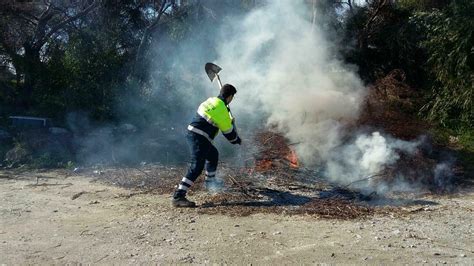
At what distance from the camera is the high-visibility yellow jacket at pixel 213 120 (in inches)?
253

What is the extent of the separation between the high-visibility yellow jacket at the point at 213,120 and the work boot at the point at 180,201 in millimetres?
919

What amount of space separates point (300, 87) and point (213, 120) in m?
4.30

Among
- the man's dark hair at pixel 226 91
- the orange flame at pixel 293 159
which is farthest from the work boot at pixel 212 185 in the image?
the orange flame at pixel 293 159

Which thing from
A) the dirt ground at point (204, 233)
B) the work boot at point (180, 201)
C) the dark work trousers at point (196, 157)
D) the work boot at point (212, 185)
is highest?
the dark work trousers at point (196, 157)

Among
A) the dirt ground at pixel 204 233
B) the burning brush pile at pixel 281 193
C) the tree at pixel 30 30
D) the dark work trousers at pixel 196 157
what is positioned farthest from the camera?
the tree at pixel 30 30

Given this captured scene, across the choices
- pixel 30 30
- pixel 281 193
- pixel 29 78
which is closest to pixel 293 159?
pixel 281 193

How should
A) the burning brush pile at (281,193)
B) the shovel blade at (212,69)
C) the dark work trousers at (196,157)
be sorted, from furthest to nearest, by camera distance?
the shovel blade at (212,69), the dark work trousers at (196,157), the burning brush pile at (281,193)

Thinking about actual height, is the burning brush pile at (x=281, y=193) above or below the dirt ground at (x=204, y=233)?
above

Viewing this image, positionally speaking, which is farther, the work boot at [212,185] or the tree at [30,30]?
the tree at [30,30]

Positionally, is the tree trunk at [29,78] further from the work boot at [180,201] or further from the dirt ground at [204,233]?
the work boot at [180,201]

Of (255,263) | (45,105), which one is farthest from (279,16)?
(255,263)

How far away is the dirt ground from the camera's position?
4.65 meters

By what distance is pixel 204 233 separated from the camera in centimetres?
527

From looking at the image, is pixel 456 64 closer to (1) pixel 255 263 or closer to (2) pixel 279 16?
(2) pixel 279 16
